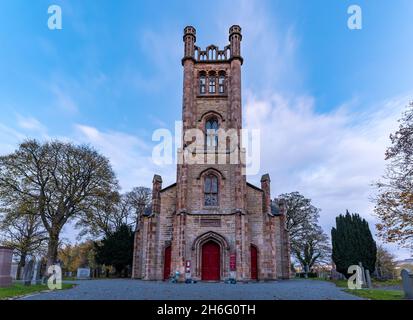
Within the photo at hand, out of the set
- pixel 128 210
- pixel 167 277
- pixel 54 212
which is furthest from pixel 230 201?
pixel 128 210

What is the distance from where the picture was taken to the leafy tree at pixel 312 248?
150 feet

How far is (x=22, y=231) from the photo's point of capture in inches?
1237

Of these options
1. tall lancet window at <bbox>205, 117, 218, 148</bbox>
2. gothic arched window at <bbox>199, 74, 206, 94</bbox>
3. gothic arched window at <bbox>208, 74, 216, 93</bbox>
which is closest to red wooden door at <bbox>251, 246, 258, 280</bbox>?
tall lancet window at <bbox>205, 117, 218, 148</bbox>

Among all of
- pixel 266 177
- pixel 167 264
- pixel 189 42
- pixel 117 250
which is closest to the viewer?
pixel 167 264

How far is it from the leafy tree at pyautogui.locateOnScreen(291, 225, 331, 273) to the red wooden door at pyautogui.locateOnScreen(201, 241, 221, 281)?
26.1 m

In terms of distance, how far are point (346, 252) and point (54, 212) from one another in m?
28.1

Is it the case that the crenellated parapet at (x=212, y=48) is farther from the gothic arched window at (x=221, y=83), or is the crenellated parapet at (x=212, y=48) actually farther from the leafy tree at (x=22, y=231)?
the leafy tree at (x=22, y=231)

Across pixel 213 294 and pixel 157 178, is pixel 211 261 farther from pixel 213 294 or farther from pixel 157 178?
pixel 213 294

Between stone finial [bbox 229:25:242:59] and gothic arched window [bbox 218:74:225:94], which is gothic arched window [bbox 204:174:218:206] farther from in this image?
stone finial [bbox 229:25:242:59]

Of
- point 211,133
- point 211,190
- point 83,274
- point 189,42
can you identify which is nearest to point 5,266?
point 211,190

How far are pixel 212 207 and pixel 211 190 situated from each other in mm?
1551
